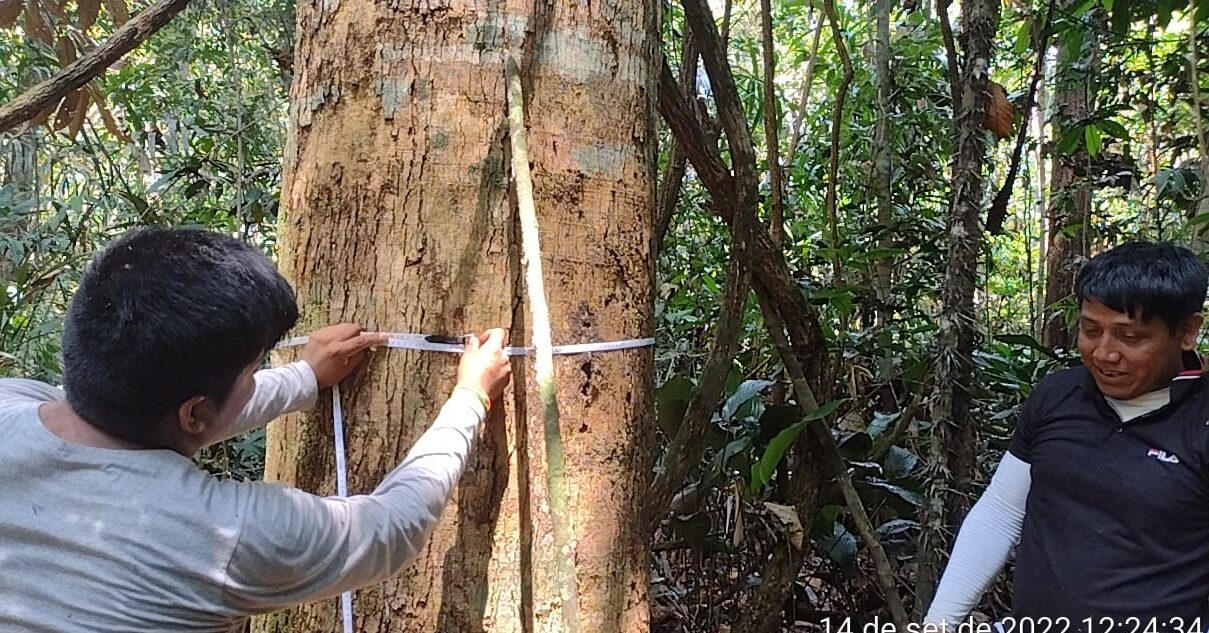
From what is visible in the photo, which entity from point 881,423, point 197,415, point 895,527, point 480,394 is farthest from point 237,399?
point 881,423

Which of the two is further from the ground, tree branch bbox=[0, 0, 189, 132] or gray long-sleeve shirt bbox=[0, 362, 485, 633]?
tree branch bbox=[0, 0, 189, 132]

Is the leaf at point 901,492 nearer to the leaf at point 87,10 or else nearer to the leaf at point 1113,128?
the leaf at point 1113,128

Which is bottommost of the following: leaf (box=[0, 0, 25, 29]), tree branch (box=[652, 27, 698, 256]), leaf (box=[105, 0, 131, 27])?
tree branch (box=[652, 27, 698, 256])

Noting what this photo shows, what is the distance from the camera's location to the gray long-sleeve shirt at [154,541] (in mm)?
1079

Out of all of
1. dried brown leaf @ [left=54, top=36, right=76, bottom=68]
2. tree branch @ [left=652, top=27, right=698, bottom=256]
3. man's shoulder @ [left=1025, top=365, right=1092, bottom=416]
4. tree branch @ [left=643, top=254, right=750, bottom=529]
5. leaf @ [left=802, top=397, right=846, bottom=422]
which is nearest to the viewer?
man's shoulder @ [left=1025, top=365, right=1092, bottom=416]

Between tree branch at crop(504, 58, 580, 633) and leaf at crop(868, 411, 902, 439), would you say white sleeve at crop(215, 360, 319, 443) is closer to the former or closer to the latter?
tree branch at crop(504, 58, 580, 633)

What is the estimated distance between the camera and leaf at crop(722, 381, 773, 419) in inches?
115

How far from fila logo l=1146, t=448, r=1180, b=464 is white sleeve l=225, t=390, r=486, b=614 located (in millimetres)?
1295

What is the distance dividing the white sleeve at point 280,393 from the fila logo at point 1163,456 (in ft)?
4.94

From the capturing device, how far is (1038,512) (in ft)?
6.07

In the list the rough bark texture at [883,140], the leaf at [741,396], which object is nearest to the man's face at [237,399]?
the leaf at [741,396]

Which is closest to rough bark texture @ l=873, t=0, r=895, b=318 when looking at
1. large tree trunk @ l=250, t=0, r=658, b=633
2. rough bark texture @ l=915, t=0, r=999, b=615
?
rough bark texture @ l=915, t=0, r=999, b=615

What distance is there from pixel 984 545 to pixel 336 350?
1.43 metres

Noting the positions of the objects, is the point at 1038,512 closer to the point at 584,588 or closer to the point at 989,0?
the point at 584,588
